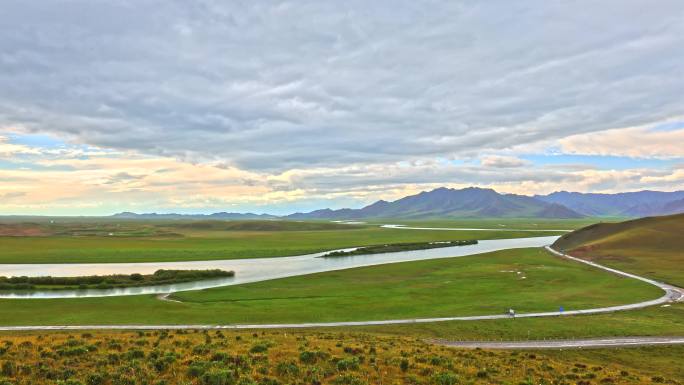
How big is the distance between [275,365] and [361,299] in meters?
42.2

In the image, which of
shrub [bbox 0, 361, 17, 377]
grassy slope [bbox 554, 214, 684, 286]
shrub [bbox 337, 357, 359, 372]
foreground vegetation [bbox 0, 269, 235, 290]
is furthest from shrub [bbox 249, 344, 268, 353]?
grassy slope [bbox 554, 214, 684, 286]

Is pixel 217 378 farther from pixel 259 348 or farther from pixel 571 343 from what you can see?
pixel 571 343

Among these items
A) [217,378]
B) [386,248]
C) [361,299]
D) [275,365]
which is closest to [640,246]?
[386,248]

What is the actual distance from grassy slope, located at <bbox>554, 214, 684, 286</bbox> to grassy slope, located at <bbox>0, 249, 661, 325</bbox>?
13977mm

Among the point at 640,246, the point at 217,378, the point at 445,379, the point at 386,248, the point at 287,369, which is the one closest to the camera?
the point at 217,378

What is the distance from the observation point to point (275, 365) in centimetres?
2409

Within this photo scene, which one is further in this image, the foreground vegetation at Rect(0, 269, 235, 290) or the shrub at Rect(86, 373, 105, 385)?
the foreground vegetation at Rect(0, 269, 235, 290)

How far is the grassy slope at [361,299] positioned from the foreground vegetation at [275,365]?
20.8 m

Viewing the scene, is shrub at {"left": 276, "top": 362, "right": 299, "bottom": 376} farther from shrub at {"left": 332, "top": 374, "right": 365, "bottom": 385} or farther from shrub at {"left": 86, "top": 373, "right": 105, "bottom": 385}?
shrub at {"left": 86, "top": 373, "right": 105, "bottom": 385}

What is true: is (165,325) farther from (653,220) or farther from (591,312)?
(653,220)

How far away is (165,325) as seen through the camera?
47.7 meters

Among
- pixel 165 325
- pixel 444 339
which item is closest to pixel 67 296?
pixel 165 325

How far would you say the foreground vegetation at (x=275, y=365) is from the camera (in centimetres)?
2166

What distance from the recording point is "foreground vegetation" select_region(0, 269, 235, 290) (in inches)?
3145
